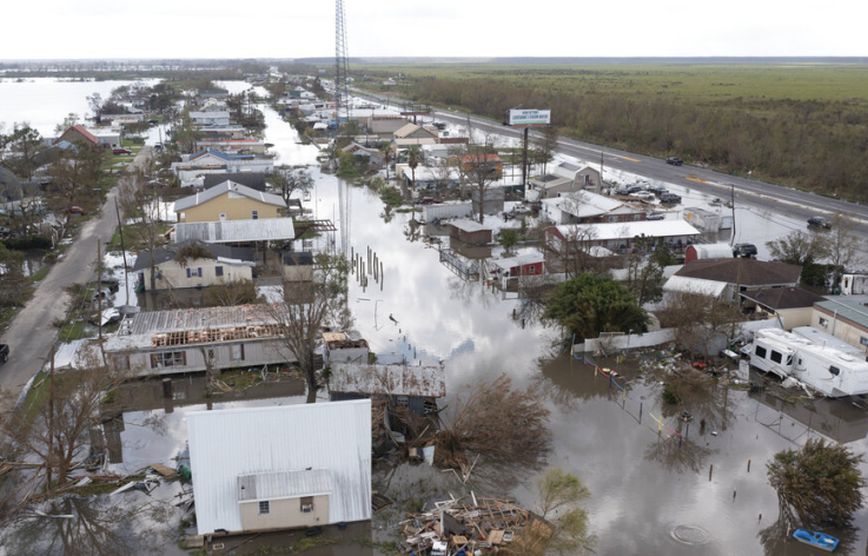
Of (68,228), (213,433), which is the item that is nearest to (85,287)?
(68,228)

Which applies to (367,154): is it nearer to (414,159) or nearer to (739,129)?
(414,159)

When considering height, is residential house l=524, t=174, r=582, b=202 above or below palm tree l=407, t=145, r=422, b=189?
below

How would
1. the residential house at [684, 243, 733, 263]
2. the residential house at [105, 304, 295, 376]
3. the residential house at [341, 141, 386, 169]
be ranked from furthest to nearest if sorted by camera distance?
the residential house at [341, 141, 386, 169] < the residential house at [684, 243, 733, 263] < the residential house at [105, 304, 295, 376]

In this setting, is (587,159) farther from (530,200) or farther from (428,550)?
(428,550)

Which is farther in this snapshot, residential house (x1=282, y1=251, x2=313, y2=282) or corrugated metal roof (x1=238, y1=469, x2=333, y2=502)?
residential house (x1=282, y1=251, x2=313, y2=282)

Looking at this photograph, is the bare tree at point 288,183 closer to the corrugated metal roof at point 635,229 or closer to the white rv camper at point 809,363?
the corrugated metal roof at point 635,229

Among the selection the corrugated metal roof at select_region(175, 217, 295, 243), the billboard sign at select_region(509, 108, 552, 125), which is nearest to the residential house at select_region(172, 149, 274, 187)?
the billboard sign at select_region(509, 108, 552, 125)

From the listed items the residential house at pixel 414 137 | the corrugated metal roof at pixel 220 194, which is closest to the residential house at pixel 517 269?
the corrugated metal roof at pixel 220 194

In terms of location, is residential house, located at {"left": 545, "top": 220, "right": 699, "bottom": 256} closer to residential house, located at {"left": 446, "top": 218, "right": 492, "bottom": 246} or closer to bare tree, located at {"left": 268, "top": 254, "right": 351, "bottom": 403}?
residential house, located at {"left": 446, "top": 218, "right": 492, "bottom": 246}
